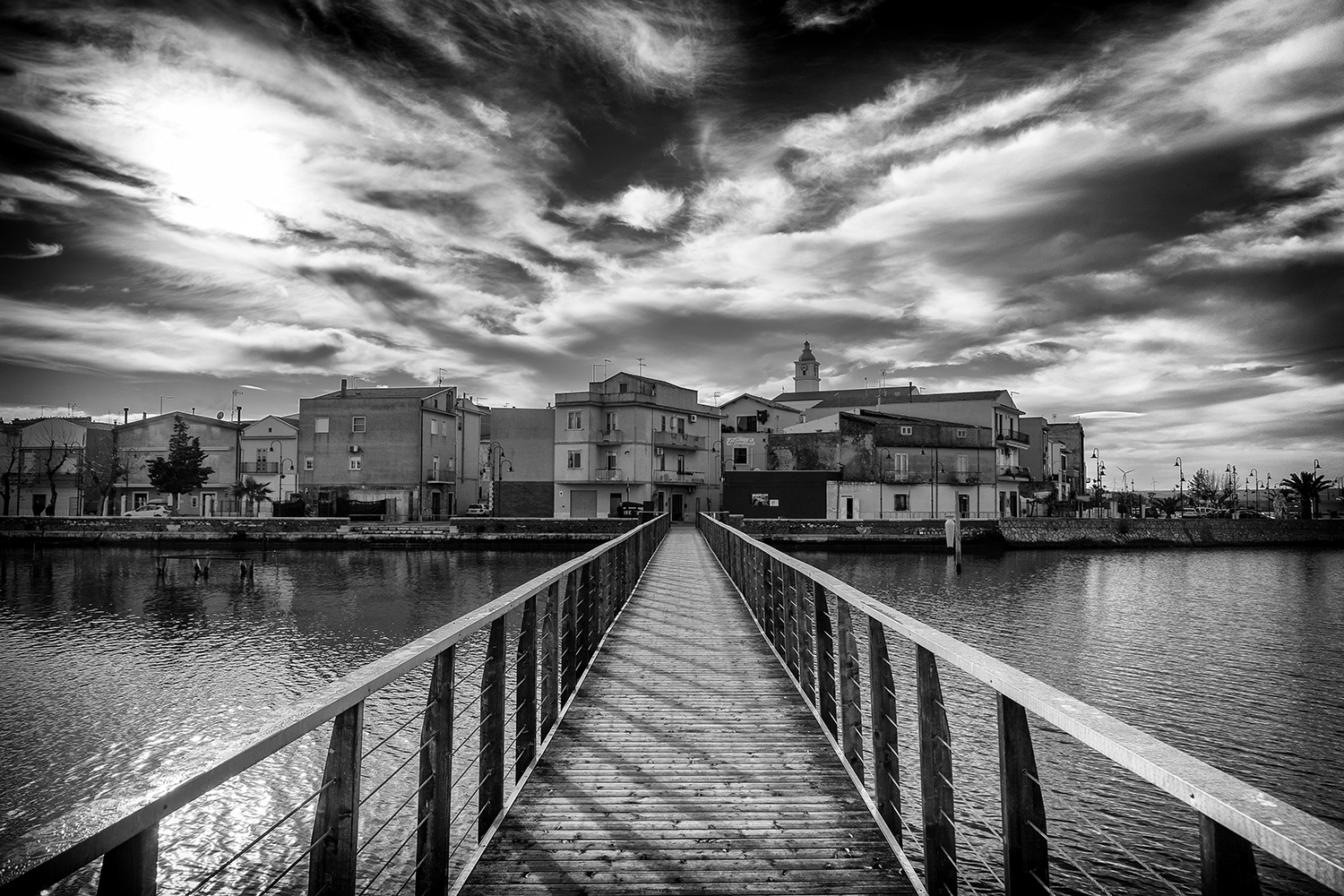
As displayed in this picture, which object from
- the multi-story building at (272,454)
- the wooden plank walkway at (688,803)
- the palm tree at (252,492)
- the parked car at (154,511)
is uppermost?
the multi-story building at (272,454)

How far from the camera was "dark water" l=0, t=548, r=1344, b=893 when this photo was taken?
8664 mm

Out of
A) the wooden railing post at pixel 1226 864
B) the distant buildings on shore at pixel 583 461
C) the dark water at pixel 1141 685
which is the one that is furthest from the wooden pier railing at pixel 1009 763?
the distant buildings on shore at pixel 583 461

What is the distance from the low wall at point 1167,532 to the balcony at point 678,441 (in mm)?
19767

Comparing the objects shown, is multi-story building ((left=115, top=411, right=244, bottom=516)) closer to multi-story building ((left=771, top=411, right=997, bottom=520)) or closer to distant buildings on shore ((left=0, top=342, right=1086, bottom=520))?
distant buildings on shore ((left=0, top=342, right=1086, bottom=520))

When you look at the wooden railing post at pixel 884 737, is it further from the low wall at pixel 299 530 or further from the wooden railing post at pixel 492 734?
the low wall at pixel 299 530

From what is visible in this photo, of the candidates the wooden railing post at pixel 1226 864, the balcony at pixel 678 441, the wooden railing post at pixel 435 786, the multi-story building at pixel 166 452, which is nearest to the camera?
the wooden railing post at pixel 1226 864

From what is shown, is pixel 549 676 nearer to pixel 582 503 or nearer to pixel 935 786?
pixel 935 786

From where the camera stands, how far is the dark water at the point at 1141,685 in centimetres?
802

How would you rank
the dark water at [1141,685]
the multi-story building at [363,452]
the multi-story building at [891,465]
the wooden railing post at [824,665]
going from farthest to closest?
the multi-story building at [363,452] < the multi-story building at [891,465] < the dark water at [1141,685] < the wooden railing post at [824,665]

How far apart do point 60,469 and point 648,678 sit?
74.2m

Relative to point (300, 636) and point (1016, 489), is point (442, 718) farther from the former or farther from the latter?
point (1016, 489)

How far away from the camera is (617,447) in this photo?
48.2 meters

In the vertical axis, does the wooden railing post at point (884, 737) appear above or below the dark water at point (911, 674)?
above

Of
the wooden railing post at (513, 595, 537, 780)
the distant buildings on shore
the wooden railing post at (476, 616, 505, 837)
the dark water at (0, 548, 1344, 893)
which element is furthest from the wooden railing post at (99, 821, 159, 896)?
the distant buildings on shore
